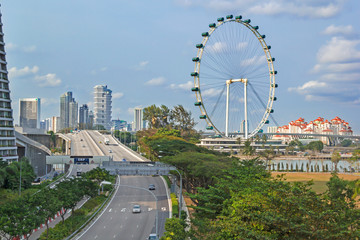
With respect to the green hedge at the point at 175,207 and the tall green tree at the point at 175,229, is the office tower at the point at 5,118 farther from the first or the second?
the tall green tree at the point at 175,229

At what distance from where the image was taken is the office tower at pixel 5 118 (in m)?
95.3

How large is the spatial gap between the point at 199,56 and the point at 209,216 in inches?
3167

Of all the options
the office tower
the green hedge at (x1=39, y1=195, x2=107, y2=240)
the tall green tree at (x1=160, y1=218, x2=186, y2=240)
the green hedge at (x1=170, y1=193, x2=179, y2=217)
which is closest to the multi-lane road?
the green hedge at (x1=170, y1=193, x2=179, y2=217)

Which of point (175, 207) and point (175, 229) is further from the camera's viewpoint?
point (175, 207)

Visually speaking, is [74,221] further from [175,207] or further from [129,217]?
[175,207]

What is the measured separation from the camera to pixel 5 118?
96.8 meters

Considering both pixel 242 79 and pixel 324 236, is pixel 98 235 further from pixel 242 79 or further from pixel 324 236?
pixel 242 79

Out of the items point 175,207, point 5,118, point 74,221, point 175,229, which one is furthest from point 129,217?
point 5,118

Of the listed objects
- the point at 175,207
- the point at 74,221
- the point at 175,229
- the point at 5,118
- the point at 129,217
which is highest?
the point at 5,118

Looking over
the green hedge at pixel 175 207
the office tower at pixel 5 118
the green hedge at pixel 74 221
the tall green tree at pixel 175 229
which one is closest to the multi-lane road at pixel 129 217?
the green hedge at pixel 175 207

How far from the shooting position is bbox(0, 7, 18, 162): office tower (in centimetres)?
9531

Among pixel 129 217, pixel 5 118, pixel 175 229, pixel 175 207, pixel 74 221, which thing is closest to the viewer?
pixel 175 229

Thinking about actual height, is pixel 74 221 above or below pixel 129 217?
above

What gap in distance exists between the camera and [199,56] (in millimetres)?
122188
